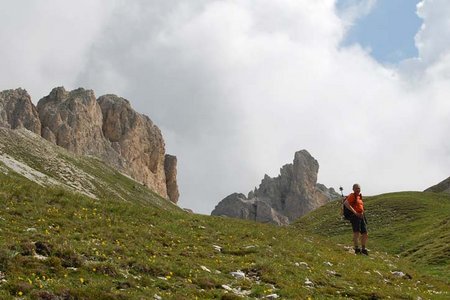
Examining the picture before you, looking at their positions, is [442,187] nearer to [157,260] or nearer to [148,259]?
[157,260]

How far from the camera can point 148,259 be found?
19.0m

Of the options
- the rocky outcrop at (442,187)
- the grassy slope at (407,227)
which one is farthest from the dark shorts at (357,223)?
the rocky outcrop at (442,187)

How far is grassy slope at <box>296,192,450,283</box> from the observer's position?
4212 cm

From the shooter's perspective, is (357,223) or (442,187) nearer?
(357,223)

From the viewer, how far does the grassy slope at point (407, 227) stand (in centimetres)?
4212

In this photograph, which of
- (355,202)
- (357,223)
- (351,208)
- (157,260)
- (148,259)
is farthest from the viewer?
(355,202)

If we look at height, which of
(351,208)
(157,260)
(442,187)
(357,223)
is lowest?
(157,260)

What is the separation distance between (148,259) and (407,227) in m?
55.8

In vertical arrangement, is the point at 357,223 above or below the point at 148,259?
above

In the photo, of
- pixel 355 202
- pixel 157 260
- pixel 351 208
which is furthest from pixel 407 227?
pixel 157 260

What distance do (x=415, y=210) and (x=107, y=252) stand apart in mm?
67846

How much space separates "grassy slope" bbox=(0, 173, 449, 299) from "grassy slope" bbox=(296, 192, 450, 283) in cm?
1116

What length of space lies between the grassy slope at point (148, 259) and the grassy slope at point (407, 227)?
439 inches

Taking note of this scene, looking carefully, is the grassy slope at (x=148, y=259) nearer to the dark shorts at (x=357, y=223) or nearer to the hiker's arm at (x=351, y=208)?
the dark shorts at (x=357, y=223)
